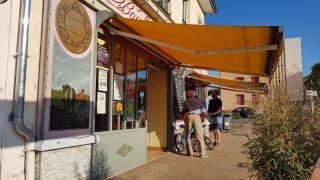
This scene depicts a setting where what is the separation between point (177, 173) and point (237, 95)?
45.1m

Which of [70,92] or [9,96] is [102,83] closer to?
[70,92]

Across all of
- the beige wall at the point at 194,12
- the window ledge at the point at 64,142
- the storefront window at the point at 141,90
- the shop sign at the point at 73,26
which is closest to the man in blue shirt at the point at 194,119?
the storefront window at the point at 141,90

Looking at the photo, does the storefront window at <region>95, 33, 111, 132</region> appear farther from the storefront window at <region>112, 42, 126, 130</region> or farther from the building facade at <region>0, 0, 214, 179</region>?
the storefront window at <region>112, 42, 126, 130</region>

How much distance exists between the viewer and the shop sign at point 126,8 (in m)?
6.84

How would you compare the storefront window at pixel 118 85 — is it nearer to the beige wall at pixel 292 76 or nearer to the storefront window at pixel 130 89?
the storefront window at pixel 130 89

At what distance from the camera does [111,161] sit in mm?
6645

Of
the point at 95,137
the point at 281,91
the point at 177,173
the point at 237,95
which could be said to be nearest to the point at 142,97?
the point at 177,173

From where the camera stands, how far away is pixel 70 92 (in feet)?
17.8

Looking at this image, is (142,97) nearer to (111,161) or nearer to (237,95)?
(111,161)

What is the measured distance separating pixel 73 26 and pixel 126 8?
85.7 inches

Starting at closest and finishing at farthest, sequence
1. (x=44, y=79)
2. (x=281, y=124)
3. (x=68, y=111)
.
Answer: (x=281, y=124) < (x=44, y=79) < (x=68, y=111)

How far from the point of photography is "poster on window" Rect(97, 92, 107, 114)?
250 inches

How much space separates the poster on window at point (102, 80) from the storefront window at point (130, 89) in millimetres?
1021

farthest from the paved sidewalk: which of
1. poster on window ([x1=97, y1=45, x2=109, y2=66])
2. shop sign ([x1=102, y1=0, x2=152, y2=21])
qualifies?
shop sign ([x1=102, y1=0, x2=152, y2=21])
